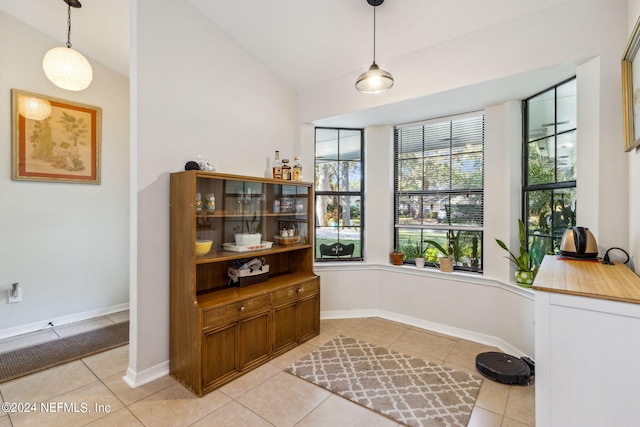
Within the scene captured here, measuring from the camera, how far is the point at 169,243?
2559 millimetres

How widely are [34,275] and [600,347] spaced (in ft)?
15.9

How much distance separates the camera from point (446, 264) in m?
3.46

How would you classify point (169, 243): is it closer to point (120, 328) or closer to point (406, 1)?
point (120, 328)

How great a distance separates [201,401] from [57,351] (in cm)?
179

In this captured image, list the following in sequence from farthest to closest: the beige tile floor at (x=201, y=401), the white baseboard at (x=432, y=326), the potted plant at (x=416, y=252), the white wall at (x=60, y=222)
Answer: the potted plant at (x=416, y=252)
the white wall at (x=60, y=222)
the white baseboard at (x=432, y=326)
the beige tile floor at (x=201, y=401)

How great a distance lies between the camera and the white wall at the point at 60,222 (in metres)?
3.12

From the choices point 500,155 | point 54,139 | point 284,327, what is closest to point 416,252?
point 500,155

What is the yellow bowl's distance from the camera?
2.41 meters

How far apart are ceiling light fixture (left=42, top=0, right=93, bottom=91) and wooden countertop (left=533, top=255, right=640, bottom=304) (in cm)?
372

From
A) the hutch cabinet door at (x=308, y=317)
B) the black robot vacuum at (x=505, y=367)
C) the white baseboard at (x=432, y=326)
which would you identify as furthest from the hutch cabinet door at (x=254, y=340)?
the black robot vacuum at (x=505, y=367)

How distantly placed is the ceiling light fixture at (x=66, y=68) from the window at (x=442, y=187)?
336 centimetres

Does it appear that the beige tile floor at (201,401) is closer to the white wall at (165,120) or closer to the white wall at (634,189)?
the white wall at (165,120)

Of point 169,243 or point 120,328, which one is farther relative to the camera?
point 120,328

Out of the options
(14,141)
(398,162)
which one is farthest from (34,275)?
(398,162)
